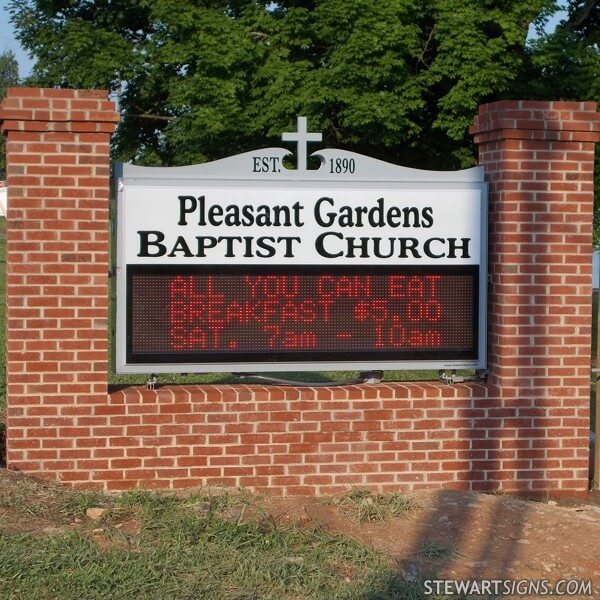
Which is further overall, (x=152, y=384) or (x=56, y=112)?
(x=152, y=384)

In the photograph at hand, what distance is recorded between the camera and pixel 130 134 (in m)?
25.7

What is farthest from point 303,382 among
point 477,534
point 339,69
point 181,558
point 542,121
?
point 339,69

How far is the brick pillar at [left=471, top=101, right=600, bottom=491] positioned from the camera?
25.2 ft

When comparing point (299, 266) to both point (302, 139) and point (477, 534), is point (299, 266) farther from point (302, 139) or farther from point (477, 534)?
point (477, 534)

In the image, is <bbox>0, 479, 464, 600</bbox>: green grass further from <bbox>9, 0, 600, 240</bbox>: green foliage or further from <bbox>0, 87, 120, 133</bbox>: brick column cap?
<bbox>9, 0, 600, 240</bbox>: green foliage

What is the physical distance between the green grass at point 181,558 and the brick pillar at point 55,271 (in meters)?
0.64

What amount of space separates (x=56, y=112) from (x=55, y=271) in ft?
3.19

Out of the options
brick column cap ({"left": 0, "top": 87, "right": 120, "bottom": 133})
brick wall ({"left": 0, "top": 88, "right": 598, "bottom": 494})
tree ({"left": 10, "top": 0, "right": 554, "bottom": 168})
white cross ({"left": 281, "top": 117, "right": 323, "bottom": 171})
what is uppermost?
tree ({"left": 10, "top": 0, "right": 554, "bottom": 168})

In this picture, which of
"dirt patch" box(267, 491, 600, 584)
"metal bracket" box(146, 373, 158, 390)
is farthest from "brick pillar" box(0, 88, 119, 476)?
"dirt patch" box(267, 491, 600, 584)

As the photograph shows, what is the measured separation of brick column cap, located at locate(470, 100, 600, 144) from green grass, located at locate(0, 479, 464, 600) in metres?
3.03

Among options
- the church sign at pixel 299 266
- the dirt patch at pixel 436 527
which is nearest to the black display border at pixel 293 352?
the church sign at pixel 299 266

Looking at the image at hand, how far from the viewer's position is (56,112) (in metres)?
7.14

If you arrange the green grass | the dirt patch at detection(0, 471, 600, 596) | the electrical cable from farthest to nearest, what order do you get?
the electrical cable
the dirt patch at detection(0, 471, 600, 596)
the green grass

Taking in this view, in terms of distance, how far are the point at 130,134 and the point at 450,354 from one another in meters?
19.1
